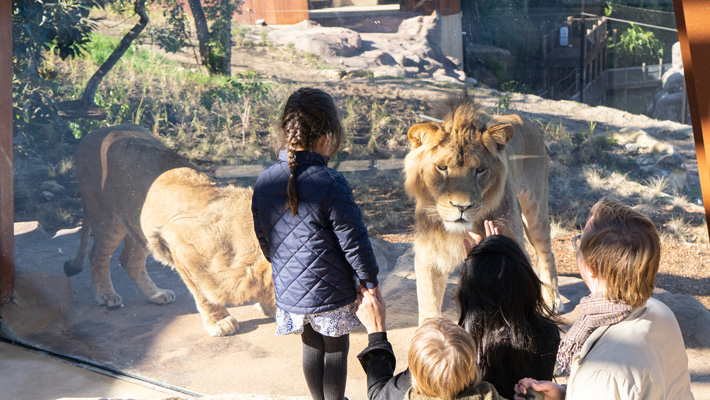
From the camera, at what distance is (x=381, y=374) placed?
7.64ft

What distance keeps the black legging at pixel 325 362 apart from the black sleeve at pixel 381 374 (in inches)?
23.7

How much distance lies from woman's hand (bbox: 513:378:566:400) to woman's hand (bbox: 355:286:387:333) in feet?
2.14

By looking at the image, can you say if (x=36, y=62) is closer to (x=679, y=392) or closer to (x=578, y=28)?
(x=578, y=28)

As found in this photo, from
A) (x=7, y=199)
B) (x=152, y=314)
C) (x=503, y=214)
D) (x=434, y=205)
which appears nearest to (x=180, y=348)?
(x=152, y=314)

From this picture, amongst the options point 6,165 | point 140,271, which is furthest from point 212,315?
point 6,165

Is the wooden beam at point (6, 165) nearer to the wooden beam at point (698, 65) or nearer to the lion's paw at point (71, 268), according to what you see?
the lion's paw at point (71, 268)

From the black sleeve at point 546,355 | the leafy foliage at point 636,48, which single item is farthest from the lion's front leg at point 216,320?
the leafy foliage at point 636,48

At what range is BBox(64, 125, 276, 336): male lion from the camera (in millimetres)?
4520

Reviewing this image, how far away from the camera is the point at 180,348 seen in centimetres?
459

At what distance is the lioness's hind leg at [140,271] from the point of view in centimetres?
475

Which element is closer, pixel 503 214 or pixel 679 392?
pixel 679 392

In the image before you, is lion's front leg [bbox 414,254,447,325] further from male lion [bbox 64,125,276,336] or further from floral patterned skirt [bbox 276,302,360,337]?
male lion [bbox 64,125,276,336]

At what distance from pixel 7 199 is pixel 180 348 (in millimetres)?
1930

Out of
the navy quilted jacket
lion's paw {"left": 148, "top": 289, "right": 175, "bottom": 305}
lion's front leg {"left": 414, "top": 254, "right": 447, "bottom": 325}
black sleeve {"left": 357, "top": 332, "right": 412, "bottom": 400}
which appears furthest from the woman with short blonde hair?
lion's paw {"left": 148, "top": 289, "right": 175, "bottom": 305}
